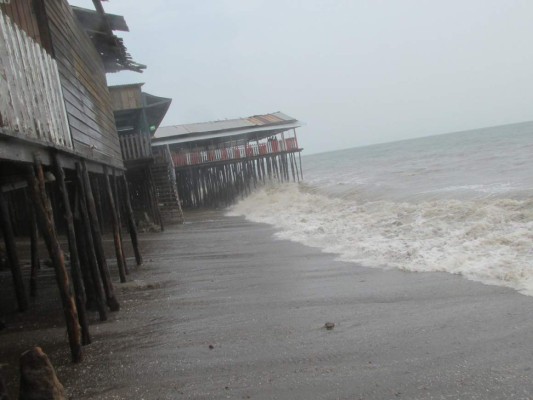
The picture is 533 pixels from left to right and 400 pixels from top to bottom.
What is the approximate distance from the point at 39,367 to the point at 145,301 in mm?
3665

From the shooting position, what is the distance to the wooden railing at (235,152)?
26.0 metres

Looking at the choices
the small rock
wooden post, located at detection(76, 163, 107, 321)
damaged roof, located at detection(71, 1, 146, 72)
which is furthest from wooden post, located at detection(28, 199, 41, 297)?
the small rock

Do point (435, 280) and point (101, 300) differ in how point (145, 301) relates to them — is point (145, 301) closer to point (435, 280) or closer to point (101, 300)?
point (101, 300)

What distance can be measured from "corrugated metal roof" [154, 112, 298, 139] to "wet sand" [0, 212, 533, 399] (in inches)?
788

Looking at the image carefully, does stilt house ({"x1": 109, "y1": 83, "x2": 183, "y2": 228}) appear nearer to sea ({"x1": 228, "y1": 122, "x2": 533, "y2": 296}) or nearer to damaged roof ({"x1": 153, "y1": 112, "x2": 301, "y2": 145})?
sea ({"x1": 228, "y1": 122, "x2": 533, "y2": 296})

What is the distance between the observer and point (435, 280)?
682 centimetres

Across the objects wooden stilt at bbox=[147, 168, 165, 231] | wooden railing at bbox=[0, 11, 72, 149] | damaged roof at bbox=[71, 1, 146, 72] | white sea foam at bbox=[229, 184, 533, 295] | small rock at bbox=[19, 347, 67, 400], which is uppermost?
damaged roof at bbox=[71, 1, 146, 72]

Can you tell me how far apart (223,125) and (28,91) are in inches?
968

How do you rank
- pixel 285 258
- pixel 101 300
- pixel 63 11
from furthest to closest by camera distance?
1. pixel 285 258
2. pixel 63 11
3. pixel 101 300

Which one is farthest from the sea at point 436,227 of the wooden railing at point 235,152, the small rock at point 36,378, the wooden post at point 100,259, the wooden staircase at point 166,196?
the wooden railing at point 235,152

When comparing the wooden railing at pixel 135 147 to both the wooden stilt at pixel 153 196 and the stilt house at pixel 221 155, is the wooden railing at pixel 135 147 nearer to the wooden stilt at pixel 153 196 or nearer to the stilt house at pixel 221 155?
the wooden stilt at pixel 153 196

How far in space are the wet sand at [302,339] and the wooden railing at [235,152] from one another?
718 inches

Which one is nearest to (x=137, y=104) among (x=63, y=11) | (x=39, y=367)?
(x=63, y=11)

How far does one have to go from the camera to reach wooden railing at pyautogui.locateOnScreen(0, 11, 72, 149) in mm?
4039
